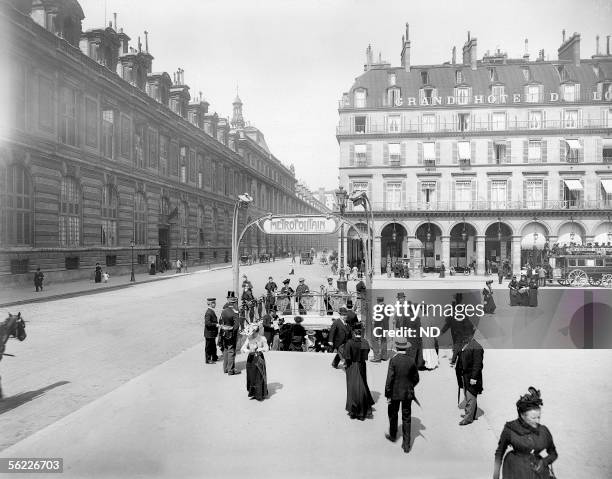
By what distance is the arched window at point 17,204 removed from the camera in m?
13.7

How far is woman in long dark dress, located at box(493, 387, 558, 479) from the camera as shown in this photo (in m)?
3.88

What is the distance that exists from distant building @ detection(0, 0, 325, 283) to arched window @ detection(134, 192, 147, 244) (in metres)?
0.08

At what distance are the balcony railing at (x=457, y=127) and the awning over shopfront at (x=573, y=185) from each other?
4182 millimetres

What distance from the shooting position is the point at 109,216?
24.5 meters

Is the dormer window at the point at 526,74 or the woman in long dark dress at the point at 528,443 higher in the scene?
the dormer window at the point at 526,74

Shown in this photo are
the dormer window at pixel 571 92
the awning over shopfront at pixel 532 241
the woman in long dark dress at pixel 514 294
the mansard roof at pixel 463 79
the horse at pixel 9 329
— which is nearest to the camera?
the horse at pixel 9 329

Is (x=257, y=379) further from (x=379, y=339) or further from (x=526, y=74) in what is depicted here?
(x=526, y=74)

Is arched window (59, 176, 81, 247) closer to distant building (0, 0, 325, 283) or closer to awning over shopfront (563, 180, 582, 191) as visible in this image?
distant building (0, 0, 325, 283)

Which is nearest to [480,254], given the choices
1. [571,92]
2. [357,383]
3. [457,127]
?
[457,127]

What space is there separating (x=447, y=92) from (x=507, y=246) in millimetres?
→ 15102

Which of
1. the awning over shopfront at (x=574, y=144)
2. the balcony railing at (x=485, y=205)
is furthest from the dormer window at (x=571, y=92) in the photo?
the balcony railing at (x=485, y=205)

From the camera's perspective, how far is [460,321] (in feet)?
28.6

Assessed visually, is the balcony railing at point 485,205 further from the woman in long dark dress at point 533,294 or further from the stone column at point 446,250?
the woman in long dark dress at point 533,294

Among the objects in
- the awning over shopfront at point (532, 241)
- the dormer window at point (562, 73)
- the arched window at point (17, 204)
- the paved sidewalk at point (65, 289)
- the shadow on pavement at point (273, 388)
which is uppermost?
the dormer window at point (562, 73)
